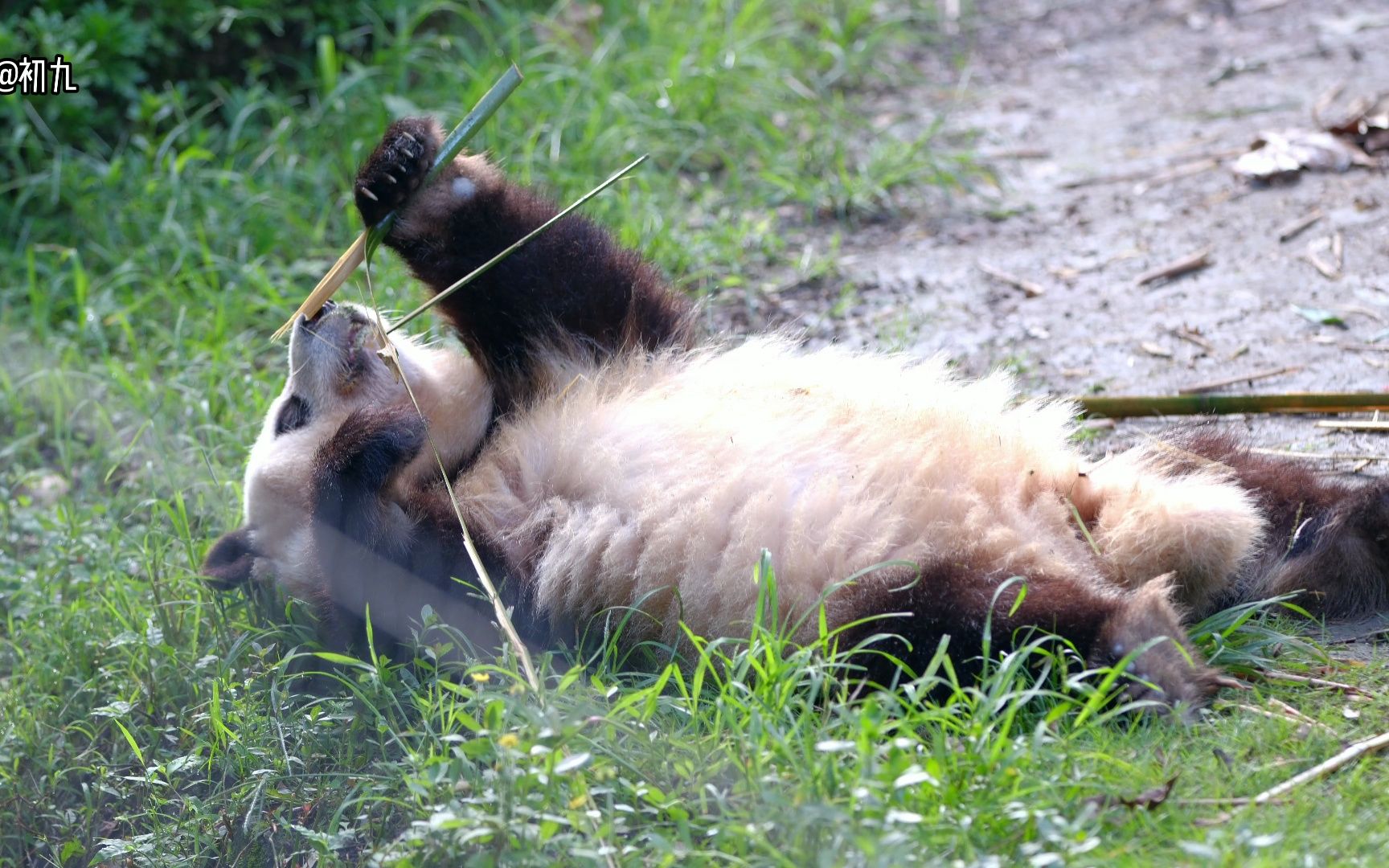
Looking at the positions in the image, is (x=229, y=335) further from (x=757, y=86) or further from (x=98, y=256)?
(x=757, y=86)

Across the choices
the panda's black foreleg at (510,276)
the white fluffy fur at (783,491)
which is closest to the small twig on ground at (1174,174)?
the white fluffy fur at (783,491)

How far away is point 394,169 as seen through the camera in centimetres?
354

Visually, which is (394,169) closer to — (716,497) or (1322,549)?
(716,497)

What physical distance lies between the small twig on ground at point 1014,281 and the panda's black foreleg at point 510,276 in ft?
5.71

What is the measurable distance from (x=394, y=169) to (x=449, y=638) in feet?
4.50

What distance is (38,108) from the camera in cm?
581

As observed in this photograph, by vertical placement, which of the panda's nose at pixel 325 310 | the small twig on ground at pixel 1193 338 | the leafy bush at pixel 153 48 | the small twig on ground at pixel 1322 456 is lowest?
the small twig on ground at pixel 1322 456

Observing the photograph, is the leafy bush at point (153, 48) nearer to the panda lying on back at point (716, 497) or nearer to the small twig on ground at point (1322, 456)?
the panda lying on back at point (716, 497)

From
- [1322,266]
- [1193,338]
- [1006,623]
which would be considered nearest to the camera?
[1006,623]

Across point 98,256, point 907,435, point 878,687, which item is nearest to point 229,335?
point 98,256

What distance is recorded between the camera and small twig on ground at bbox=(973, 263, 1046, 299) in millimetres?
4762

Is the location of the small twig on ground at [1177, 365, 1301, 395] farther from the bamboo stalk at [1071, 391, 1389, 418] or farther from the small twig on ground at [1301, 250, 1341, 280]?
the small twig on ground at [1301, 250, 1341, 280]

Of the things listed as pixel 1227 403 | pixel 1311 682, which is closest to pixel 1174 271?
pixel 1227 403

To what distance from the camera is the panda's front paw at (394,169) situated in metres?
3.54
